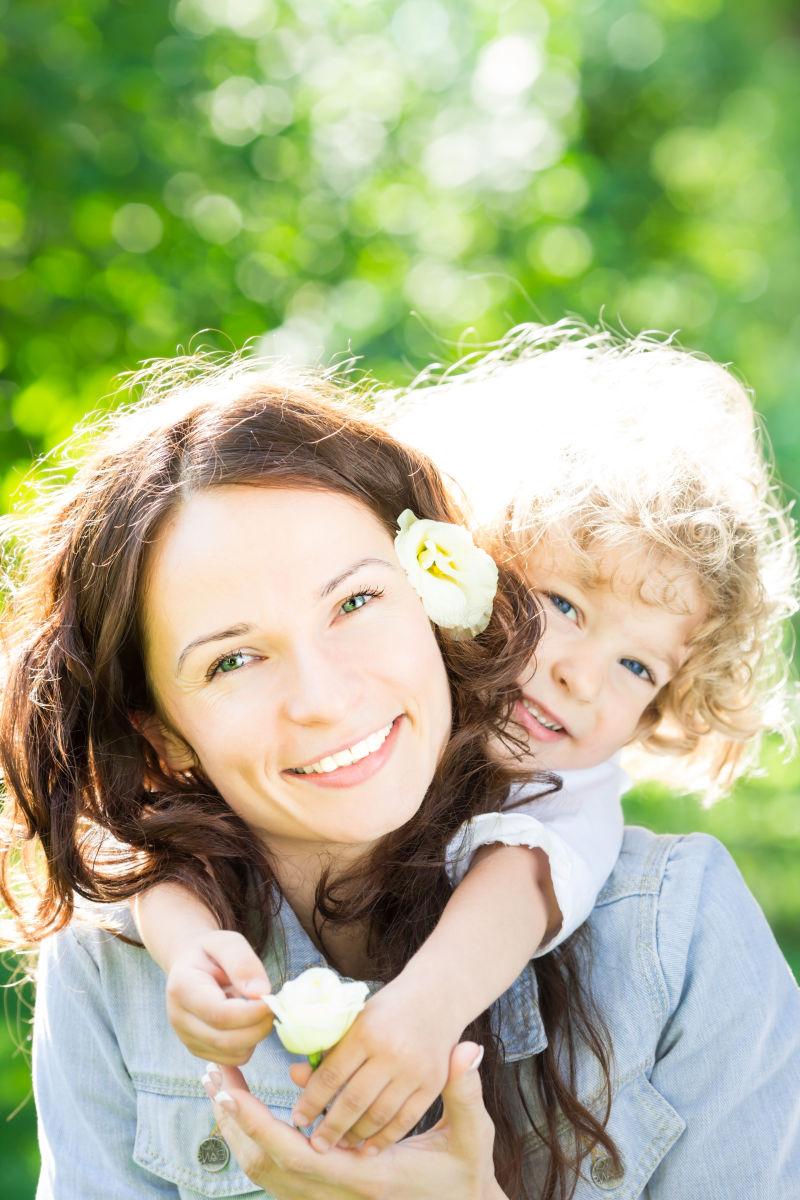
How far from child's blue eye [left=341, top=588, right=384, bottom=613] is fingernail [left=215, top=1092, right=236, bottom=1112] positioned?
0.67m

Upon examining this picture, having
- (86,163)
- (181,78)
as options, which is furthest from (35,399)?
(181,78)

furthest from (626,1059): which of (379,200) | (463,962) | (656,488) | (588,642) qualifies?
(379,200)

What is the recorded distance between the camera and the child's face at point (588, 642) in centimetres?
223

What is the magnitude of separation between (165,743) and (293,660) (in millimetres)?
357

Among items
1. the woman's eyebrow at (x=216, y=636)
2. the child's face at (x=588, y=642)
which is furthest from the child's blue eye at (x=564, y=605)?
the woman's eyebrow at (x=216, y=636)

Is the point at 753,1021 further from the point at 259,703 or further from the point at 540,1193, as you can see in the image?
the point at 259,703

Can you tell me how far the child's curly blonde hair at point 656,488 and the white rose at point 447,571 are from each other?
0.25 metres

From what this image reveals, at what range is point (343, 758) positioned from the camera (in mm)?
1776

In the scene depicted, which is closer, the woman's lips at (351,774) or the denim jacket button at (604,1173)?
the woman's lips at (351,774)

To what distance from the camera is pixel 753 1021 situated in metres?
1.91

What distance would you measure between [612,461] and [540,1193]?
1206mm

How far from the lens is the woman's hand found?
1.54 m

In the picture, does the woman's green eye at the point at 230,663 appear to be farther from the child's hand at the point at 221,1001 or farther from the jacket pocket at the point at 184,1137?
the jacket pocket at the point at 184,1137

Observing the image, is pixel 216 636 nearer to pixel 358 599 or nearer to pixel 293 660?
pixel 293 660
